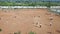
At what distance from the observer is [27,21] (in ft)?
18.9

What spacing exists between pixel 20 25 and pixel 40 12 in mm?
1035

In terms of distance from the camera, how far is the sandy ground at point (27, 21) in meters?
5.35

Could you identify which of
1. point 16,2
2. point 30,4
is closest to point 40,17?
point 30,4

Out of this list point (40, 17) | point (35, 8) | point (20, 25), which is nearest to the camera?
point (20, 25)

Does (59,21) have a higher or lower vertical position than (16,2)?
lower

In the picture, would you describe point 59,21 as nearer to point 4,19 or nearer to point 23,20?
point 23,20

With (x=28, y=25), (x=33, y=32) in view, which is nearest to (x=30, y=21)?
(x=28, y=25)

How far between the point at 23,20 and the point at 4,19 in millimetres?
645

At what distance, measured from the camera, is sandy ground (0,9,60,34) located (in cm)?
535

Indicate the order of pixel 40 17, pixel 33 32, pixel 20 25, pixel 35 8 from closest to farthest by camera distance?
pixel 33 32 → pixel 20 25 → pixel 40 17 → pixel 35 8

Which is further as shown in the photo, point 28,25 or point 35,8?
point 35,8

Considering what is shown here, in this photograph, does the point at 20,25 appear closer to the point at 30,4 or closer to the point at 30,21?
the point at 30,21

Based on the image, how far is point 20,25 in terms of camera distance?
5.59 m

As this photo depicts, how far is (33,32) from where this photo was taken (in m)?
5.25
